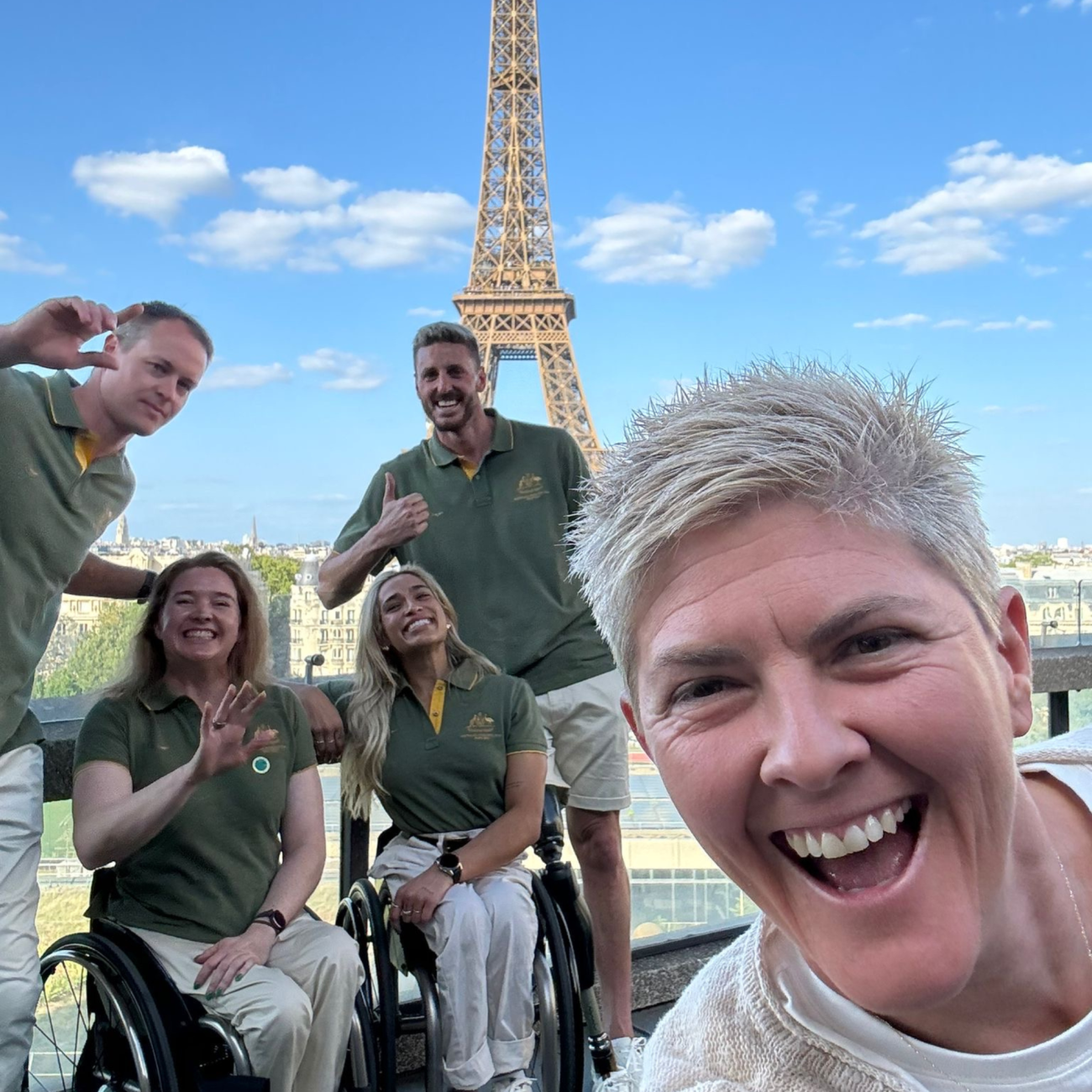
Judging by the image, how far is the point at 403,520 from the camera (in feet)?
8.63

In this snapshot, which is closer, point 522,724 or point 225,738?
point 225,738

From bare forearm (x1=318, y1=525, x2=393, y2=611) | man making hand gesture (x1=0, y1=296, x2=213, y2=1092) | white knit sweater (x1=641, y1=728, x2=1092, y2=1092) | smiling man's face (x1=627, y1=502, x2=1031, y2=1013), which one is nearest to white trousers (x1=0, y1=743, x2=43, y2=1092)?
man making hand gesture (x1=0, y1=296, x2=213, y2=1092)

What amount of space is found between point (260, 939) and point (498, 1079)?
0.57 metres

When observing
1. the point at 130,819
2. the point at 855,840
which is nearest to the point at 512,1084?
the point at 130,819

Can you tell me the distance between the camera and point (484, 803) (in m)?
2.51

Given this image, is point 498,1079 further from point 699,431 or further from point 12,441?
point 699,431

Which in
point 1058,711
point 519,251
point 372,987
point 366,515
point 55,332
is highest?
point 519,251

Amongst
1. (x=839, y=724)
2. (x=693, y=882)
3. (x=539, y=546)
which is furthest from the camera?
(x=693, y=882)

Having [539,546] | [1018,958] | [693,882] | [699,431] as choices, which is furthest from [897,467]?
[693,882]

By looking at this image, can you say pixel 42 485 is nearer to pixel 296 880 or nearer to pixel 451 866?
pixel 296 880

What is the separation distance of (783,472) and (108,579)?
211cm

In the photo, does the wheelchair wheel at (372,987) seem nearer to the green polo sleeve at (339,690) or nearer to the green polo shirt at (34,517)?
the green polo sleeve at (339,690)

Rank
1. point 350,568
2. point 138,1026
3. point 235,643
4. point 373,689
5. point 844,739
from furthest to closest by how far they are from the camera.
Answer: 1. point 350,568
2. point 373,689
3. point 235,643
4. point 138,1026
5. point 844,739

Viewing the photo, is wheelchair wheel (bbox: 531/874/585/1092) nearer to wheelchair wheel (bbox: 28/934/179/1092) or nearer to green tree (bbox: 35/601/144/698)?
wheelchair wheel (bbox: 28/934/179/1092)
